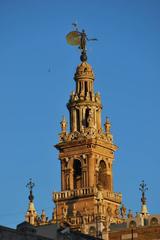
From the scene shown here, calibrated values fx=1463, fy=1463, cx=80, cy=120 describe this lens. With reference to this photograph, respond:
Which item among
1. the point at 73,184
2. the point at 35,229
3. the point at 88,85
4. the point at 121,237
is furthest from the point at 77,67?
the point at 35,229

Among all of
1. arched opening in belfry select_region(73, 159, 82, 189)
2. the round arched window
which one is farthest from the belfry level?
the round arched window

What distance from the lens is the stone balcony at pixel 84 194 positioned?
18650cm

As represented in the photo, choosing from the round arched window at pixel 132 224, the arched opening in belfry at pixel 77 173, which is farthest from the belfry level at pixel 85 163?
the round arched window at pixel 132 224

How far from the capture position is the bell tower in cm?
18550

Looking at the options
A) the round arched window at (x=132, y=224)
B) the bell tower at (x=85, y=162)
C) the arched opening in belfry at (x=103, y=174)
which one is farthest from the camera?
the arched opening in belfry at (x=103, y=174)

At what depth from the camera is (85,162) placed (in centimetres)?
18925

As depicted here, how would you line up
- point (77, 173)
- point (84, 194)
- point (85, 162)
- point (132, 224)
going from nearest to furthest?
1. point (132, 224)
2. point (84, 194)
3. point (85, 162)
4. point (77, 173)

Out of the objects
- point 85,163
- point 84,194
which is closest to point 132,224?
point 84,194

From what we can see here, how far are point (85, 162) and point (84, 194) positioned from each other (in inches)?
182

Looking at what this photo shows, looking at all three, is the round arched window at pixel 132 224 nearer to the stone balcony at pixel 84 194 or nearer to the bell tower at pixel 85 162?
the bell tower at pixel 85 162

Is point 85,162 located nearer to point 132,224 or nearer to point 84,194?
point 84,194

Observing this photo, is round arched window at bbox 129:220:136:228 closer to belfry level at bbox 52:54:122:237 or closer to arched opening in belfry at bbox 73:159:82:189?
belfry level at bbox 52:54:122:237

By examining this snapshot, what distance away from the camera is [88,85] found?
197 metres

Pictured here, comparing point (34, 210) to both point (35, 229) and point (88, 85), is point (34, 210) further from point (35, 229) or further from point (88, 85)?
point (35, 229)
